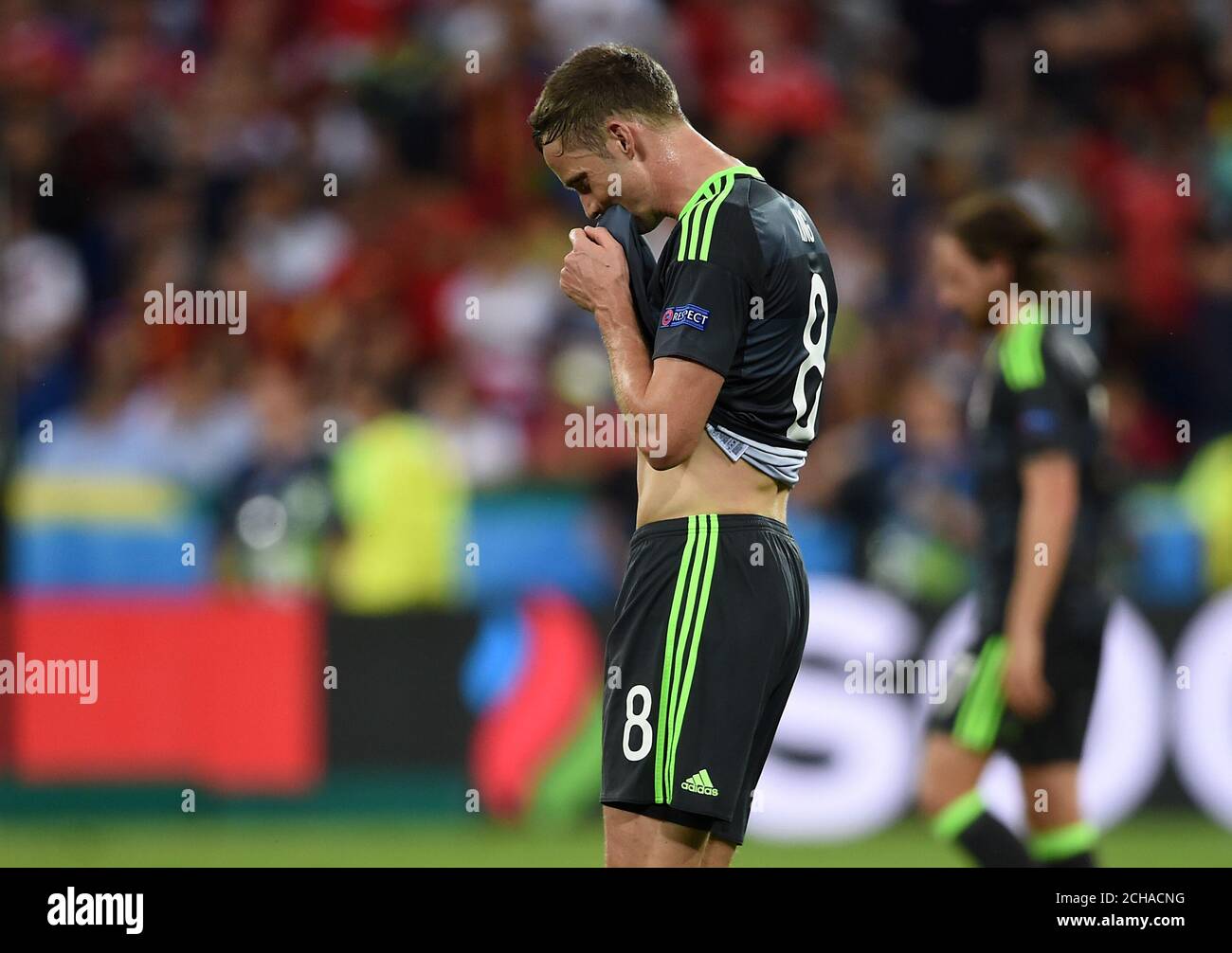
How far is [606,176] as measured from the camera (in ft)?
13.2

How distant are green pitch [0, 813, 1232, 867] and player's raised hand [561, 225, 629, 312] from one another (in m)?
4.11

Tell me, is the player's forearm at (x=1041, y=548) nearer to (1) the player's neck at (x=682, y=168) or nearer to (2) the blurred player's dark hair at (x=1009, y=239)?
(2) the blurred player's dark hair at (x=1009, y=239)

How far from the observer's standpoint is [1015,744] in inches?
227

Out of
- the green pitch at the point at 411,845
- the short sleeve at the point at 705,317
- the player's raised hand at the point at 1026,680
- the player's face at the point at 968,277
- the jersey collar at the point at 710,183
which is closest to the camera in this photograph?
the short sleeve at the point at 705,317

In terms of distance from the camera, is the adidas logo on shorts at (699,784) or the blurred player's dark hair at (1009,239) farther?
the blurred player's dark hair at (1009,239)

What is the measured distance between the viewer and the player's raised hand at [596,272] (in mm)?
4004

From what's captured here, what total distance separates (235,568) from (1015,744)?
4291 mm

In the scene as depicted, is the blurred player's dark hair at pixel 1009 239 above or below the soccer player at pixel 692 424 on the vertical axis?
above

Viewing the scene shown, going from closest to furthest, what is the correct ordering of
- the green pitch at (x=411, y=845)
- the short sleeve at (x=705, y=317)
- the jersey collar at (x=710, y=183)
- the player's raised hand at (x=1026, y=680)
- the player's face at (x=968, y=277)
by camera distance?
1. the short sleeve at (x=705, y=317)
2. the jersey collar at (x=710, y=183)
3. the player's raised hand at (x=1026, y=680)
4. the player's face at (x=968, y=277)
5. the green pitch at (x=411, y=845)

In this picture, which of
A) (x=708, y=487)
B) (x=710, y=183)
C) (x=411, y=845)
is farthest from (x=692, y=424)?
(x=411, y=845)

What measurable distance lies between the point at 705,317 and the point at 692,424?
0.72ft

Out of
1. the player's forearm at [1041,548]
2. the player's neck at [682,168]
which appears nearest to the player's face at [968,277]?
the player's forearm at [1041,548]

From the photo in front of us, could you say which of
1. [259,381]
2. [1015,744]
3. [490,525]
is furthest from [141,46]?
[1015,744]

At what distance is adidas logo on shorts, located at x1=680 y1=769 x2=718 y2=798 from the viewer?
385 cm
